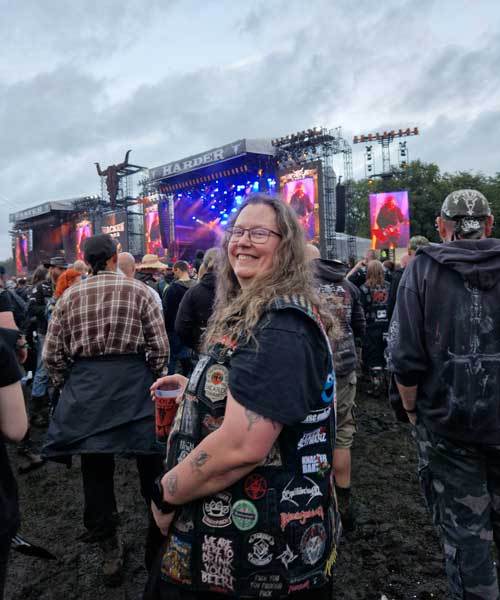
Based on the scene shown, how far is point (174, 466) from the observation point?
130cm

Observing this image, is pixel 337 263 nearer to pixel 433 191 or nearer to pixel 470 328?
pixel 470 328

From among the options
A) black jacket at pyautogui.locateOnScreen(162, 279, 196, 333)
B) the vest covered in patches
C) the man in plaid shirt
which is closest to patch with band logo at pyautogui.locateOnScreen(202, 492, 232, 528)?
the vest covered in patches

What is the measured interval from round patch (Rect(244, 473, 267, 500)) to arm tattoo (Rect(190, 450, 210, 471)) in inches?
5.4

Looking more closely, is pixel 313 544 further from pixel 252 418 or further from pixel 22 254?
pixel 22 254

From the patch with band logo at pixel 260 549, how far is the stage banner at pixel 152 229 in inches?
1057

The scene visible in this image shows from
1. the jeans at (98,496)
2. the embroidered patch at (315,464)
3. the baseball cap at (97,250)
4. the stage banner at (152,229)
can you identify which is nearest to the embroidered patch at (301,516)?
the embroidered patch at (315,464)

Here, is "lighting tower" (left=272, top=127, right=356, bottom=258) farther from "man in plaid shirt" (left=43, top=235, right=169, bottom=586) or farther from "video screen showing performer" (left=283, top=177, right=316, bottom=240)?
"man in plaid shirt" (left=43, top=235, right=169, bottom=586)

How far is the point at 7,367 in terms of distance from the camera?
1.47m

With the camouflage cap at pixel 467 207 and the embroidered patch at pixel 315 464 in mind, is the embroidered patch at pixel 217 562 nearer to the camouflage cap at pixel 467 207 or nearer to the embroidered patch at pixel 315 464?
the embroidered patch at pixel 315 464

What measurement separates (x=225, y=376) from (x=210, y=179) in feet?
77.9

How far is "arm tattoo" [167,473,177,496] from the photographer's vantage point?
122 centimetres

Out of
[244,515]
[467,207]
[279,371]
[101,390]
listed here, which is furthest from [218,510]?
[467,207]

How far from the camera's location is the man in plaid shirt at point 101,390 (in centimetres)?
244

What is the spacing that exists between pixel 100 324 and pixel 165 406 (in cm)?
110
